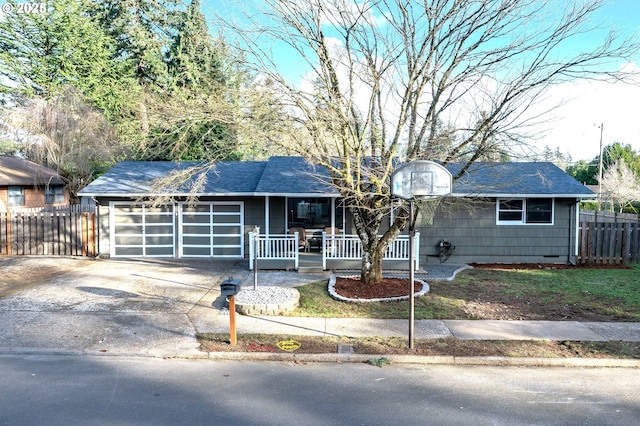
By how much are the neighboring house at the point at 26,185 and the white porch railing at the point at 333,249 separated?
16150 millimetres

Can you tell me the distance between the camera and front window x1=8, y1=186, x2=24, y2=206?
82.3 feet

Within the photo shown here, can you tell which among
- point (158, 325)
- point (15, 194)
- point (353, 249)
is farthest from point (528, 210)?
point (15, 194)

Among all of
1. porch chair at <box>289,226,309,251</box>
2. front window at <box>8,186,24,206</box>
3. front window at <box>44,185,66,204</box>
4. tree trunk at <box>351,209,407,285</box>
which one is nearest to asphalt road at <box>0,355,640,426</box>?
tree trunk at <box>351,209,407,285</box>

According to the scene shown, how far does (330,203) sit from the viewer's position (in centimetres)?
1520

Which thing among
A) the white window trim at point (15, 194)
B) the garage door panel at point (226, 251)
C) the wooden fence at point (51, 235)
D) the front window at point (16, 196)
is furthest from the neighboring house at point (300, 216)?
the front window at point (16, 196)

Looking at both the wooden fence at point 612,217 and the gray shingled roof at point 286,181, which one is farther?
the wooden fence at point 612,217

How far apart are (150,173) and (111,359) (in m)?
12.1

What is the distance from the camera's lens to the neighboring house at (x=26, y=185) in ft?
80.1

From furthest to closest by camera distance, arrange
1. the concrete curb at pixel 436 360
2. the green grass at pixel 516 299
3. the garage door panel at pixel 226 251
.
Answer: the garage door panel at pixel 226 251, the green grass at pixel 516 299, the concrete curb at pixel 436 360

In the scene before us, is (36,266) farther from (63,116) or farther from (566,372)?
(566,372)

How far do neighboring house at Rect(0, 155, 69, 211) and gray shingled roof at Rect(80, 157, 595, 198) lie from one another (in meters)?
9.72

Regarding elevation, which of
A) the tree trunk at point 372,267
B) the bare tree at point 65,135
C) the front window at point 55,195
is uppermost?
the bare tree at point 65,135

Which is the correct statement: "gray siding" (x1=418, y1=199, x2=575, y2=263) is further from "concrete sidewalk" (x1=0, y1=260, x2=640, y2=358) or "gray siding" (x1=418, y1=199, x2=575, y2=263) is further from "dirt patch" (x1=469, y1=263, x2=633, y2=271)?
"concrete sidewalk" (x1=0, y1=260, x2=640, y2=358)

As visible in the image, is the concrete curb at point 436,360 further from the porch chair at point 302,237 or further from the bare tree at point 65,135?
the bare tree at point 65,135
